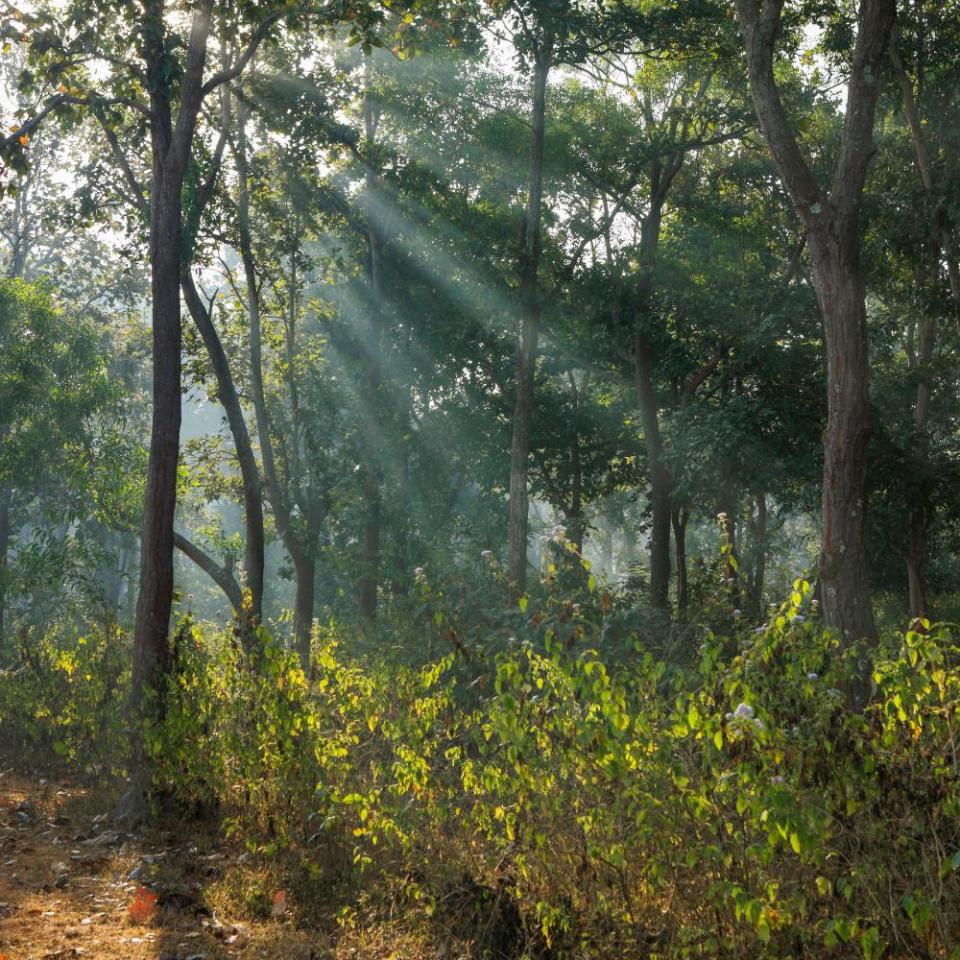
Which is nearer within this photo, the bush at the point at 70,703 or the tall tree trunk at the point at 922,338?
the bush at the point at 70,703

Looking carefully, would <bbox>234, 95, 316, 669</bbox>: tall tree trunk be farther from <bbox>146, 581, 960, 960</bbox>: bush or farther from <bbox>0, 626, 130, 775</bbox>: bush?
<bbox>146, 581, 960, 960</bbox>: bush

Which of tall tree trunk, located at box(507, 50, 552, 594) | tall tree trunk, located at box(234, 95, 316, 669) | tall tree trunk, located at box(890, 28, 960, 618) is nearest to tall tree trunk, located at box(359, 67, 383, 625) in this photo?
tall tree trunk, located at box(234, 95, 316, 669)

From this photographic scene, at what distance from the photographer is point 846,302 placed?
9461 mm

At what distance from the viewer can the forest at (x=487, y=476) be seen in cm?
406

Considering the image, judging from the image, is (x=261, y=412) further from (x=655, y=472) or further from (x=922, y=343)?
(x=922, y=343)

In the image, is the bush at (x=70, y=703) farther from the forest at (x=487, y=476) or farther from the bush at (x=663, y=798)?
the bush at (x=663, y=798)

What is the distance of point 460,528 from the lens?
2472 centimetres

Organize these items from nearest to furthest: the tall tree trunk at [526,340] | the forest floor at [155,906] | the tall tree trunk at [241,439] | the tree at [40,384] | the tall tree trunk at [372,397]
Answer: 1. the forest floor at [155,906]
2. the tall tree trunk at [241,439]
3. the tree at [40,384]
4. the tall tree trunk at [526,340]
5. the tall tree trunk at [372,397]

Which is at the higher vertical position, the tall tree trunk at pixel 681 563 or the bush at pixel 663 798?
the tall tree trunk at pixel 681 563

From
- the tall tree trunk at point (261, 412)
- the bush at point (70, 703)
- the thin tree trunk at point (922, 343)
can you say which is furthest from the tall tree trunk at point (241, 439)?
the thin tree trunk at point (922, 343)

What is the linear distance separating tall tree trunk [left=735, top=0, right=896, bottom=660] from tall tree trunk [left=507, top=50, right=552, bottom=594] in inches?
325

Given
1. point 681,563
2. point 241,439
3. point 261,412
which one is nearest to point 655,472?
point 681,563

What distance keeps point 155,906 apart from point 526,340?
13.9 metres

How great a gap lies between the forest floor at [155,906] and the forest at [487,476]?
42 millimetres
